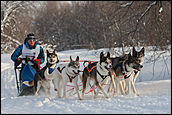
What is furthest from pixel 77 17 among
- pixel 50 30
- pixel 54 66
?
pixel 54 66

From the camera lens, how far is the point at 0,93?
781 centimetres

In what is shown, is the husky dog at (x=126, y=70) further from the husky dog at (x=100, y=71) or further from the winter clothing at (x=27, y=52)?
the winter clothing at (x=27, y=52)

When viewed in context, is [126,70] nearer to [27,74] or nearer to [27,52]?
[27,74]

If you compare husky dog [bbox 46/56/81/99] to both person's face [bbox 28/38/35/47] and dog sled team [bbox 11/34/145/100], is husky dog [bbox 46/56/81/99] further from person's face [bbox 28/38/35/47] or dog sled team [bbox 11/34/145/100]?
person's face [bbox 28/38/35/47]

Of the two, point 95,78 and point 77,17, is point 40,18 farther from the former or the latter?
point 95,78

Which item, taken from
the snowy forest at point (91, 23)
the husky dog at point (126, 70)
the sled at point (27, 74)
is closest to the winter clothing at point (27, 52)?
the sled at point (27, 74)

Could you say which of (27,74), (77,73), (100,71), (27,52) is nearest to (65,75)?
(77,73)

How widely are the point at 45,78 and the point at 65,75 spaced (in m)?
0.60

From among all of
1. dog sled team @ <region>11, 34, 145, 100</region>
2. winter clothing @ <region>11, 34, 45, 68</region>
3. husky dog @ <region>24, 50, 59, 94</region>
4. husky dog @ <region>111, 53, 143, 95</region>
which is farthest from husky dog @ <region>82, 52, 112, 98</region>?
winter clothing @ <region>11, 34, 45, 68</region>

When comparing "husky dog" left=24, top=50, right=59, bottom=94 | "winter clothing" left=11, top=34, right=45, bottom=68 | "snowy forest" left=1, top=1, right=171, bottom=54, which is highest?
"snowy forest" left=1, top=1, right=171, bottom=54

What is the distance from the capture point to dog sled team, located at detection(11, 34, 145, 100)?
4492 mm

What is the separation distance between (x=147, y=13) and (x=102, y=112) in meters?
4.25

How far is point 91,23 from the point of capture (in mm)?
32469

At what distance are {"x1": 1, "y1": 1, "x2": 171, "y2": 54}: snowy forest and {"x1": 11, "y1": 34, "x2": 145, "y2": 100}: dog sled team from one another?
1975mm
